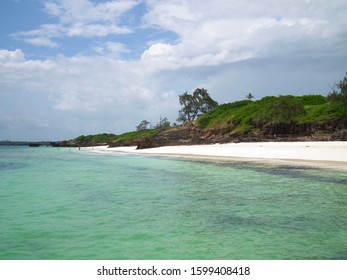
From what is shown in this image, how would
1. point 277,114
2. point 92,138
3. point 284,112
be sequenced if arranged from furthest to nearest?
point 92,138 → point 277,114 → point 284,112

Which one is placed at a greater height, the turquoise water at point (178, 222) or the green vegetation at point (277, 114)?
the green vegetation at point (277, 114)

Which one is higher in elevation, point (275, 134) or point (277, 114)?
point (277, 114)

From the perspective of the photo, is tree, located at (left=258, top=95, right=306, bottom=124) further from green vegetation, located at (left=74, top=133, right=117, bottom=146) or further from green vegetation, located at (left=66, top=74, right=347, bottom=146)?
green vegetation, located at (left=74, top=133, right=117, bottom=146)

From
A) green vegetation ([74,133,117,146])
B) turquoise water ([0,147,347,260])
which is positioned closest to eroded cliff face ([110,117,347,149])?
turquoise water ([0,147,347,260])

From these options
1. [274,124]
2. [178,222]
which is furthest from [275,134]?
[178,222]

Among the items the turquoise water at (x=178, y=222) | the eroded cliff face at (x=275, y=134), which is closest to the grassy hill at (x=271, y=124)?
the eroded cliff face at (x=275, y=134)

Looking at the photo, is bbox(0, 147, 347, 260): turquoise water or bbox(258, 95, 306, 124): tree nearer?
bbox(0, 147, 347, 260): turquoise water

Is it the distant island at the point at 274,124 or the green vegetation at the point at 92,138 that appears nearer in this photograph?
the distant island at the point at 274,124

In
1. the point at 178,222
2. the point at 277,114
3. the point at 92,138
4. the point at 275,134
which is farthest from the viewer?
the point at 92,138

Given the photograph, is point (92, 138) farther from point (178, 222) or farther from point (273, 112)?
point (178, 222)

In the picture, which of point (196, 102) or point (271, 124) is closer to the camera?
point (271, 124)

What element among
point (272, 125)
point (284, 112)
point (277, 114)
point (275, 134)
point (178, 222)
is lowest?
point (178, 222)

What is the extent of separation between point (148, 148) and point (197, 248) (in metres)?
68.4

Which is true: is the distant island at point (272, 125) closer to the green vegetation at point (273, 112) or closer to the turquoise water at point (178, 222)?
the green vegetation at point (273, 112)
